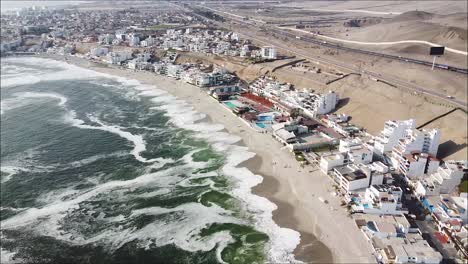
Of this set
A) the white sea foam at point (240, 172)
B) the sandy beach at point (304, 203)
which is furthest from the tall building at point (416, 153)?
the white sea foam at point (240, 172)

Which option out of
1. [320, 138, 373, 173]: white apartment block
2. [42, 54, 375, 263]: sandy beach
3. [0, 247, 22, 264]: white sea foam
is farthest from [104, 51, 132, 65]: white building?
[0, 247, 22, 264]: white sea foam

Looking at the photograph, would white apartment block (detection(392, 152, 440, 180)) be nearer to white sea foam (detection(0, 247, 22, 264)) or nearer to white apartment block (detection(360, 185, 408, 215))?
white apartment block (detection(360, 185, 408, 215))

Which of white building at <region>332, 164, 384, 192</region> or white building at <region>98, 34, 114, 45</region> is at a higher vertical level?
white building at <region>98, 34, 114, 45</region>

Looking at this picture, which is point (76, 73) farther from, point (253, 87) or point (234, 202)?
point (234, 202)

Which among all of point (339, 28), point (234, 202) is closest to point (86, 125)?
point (234, 202)

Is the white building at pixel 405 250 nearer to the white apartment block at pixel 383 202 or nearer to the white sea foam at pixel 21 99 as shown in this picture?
the white apartment block at pixel 383 202
